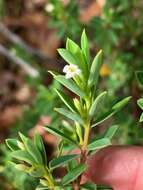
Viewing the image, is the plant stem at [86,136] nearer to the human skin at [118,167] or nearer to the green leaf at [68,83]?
the green leaf at [68,83]

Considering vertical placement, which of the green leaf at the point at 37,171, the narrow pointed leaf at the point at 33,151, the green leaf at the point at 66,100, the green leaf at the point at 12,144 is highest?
the green leaf at the point at 66,100

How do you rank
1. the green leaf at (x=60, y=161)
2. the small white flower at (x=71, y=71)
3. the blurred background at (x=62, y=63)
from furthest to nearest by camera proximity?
the blurred background at (x=62, y=63) < the green leaf at (x=60, y=161) < the small white flower at (x=71, y=71)

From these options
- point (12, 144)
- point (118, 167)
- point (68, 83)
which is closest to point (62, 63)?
point (118, 167)

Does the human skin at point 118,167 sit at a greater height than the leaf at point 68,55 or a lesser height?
lesser

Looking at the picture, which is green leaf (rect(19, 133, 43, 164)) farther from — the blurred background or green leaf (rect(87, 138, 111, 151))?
the blurred background

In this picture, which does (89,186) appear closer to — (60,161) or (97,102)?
(60,161)

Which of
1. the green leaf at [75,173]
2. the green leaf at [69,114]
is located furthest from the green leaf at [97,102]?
the green leaf at [75,173]

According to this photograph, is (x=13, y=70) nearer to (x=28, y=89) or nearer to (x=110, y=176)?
(x=28, y=89)
